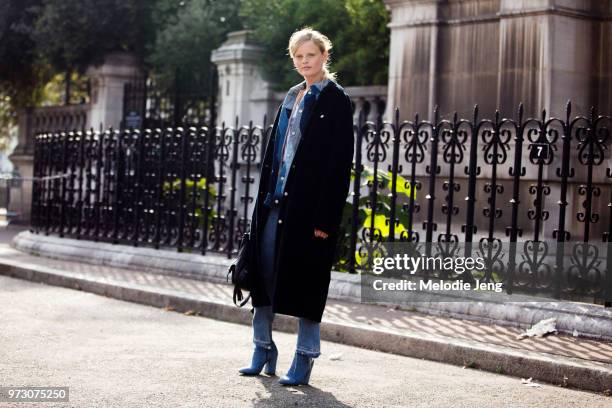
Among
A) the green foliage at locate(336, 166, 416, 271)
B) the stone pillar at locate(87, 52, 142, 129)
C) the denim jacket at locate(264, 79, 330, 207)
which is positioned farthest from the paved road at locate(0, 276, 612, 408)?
the stone pillar at locate(87, 52, 142, 129)

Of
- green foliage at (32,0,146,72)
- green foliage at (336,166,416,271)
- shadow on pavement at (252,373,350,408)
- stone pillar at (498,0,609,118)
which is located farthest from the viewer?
green foliage at (32,0,146,72)

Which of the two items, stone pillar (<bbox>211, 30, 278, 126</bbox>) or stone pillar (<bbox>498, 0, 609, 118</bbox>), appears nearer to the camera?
stone pillar (<bbox>498, 0, 609, 118</bbox>)

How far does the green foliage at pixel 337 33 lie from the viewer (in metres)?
16.7

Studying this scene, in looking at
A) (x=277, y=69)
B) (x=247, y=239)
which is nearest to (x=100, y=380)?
(x=247, y=239)

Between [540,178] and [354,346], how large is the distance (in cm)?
202

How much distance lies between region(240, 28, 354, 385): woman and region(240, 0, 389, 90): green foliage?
33.3 ft

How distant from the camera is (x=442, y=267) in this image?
9547mm

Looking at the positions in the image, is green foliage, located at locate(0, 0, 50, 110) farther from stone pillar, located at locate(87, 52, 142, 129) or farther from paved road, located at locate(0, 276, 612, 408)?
paved road, located at locate(0, 276, 612, 408)

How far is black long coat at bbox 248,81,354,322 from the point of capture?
6.41 m

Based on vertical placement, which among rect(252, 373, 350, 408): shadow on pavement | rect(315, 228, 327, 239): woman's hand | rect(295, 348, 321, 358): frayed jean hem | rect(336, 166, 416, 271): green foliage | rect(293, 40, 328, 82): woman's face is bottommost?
rect(252, 373, 350, 408): shadow on pavement

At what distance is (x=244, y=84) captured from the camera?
58.6ft

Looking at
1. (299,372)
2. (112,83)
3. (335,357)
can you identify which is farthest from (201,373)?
(112,83)

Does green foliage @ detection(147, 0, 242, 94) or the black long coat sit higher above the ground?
green foliage @ detection(147, 0, 242, 94)

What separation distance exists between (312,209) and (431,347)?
1747mm
